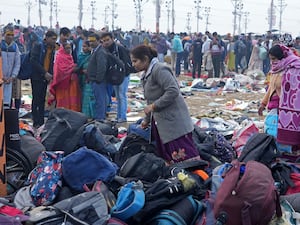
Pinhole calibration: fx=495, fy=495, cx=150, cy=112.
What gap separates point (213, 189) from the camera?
13.2 feet

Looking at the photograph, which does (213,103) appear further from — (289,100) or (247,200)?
(247,200)

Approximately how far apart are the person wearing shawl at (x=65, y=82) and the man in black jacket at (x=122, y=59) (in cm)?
66

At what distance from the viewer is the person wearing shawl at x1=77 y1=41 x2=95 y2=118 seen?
27.6ft

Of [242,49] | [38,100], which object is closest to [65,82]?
[38,100]

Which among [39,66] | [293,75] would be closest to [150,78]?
[293,75]

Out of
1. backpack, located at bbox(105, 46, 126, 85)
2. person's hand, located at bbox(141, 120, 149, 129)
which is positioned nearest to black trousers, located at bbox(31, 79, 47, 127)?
backpack, located at bbox(105, 46, 126, 85)

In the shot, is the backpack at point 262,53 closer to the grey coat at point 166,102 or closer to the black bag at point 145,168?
the grey coat at point 166,102

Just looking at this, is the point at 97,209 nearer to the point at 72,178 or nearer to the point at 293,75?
the point at 72,178

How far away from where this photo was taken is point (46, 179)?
4.07 metres

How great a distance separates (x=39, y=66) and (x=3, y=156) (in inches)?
160

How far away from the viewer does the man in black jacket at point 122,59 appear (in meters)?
8.34

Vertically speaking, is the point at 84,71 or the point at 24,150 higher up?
the point at 84,71

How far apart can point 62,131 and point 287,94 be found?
2439mm

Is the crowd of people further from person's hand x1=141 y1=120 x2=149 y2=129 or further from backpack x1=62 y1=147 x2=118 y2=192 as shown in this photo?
backpack x1=62 y1=147 x2=118 y2=192
